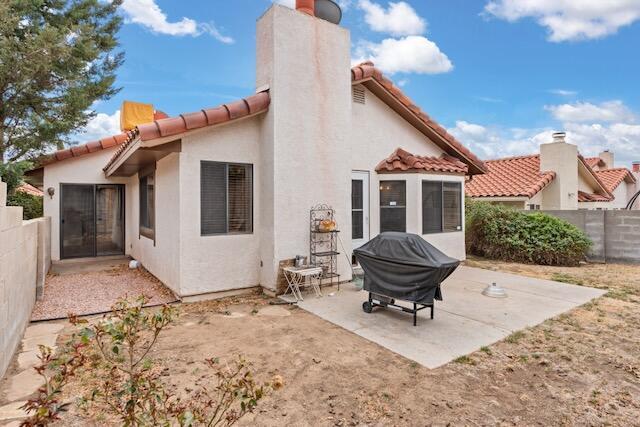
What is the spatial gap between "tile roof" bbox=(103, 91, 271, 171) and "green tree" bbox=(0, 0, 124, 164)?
238 inches

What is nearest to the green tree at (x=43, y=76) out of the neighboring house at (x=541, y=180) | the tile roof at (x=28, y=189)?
the tile roof at (x=28, y=189)

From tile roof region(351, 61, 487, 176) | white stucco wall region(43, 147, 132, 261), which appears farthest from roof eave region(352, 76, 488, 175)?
white stucco wall region(43, 147, 132, 261)

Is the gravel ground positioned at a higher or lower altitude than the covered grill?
lower

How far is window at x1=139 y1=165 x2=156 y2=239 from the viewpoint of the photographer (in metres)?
9.16

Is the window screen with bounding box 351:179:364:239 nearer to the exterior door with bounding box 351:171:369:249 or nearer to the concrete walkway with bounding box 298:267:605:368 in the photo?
the exterior door with bounding box 351:171:369:249

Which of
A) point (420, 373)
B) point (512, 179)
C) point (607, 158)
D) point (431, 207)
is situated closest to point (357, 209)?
point (431, 207)

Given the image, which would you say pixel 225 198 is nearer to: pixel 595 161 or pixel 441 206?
pixel 441 206

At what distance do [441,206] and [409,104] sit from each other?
10.3 feet

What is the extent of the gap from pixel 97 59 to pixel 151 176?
772 cm

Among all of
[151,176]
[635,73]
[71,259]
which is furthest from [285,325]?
[635,73]

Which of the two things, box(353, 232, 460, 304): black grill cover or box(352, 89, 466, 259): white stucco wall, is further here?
box(352, 89, 466, 259): white stucco wall

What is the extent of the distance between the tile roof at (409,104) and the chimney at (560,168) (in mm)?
6649

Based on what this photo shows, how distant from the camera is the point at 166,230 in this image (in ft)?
25.9

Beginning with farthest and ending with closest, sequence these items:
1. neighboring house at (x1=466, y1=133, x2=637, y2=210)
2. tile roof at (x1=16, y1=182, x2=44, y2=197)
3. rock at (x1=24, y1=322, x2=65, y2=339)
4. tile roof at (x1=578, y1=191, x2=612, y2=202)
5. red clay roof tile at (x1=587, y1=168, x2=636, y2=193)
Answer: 1. red clay roof tile at (x1=587, y1=168, x2=636, y2=193)
2. tile roof at (x1=578, y1=191, x2=612, y2=202)
3. neighboring house at (x1=466, y1=133, x2=637, y2=210)
4. tile roof at (x1=16, y1=182, x2=44, y2=197)
5. rock at (x1=24, y1=322, x2=65, y2=339)
